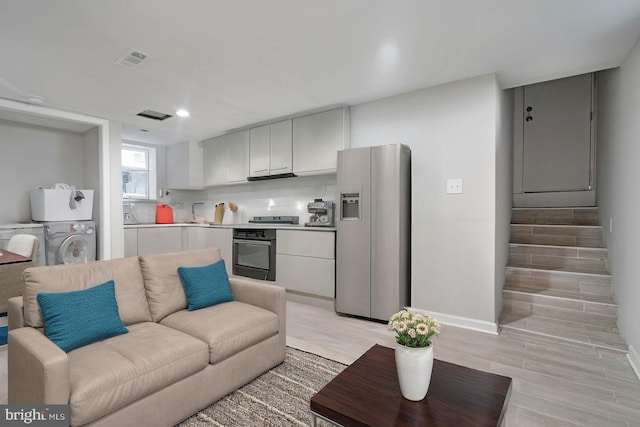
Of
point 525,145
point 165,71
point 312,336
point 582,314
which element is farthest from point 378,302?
point 525,145

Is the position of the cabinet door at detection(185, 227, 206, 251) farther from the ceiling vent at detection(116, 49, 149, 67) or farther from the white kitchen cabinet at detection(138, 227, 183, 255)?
the ceiling vent at detection(116, 49, 149, 67)

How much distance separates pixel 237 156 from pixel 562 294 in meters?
4.53

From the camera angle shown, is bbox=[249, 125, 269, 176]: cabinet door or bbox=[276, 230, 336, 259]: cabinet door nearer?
bbox=[276, 230, 336, 259]: cabinet door

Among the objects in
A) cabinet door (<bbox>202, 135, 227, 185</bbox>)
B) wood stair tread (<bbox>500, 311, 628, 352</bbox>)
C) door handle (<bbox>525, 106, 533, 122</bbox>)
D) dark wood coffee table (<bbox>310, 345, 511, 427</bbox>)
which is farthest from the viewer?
cabinet door (<bbox>202, 135, 227, 185</bbox>)

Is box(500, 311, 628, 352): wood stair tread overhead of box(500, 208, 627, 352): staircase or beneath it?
beneath

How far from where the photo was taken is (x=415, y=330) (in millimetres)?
1322

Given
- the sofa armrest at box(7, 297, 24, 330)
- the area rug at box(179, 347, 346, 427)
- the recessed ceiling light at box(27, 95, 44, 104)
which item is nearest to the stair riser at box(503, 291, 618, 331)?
the area rug at box(179, 347, 346, 427)

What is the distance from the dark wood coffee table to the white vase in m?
0.04

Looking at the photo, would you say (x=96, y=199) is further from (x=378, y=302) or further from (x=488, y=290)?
(x=488, y=290)

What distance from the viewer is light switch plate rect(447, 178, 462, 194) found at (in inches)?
124

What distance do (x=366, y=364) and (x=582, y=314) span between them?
2.82 m

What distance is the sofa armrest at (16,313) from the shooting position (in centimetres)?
172

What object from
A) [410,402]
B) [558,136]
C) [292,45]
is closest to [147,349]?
[410,402]

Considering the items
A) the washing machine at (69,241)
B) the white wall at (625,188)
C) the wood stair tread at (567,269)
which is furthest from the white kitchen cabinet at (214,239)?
the white wall at (625,188)
